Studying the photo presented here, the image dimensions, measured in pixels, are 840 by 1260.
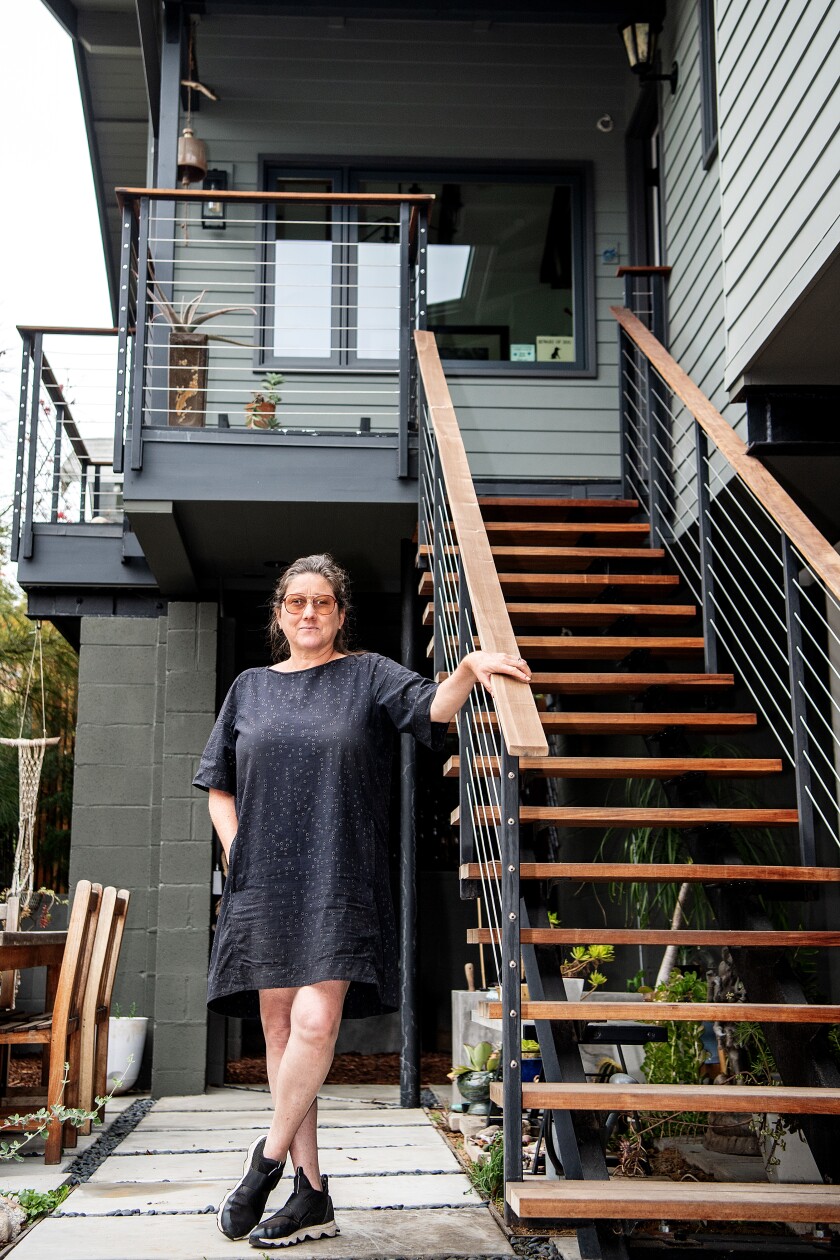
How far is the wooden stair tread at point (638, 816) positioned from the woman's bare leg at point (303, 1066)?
778mm

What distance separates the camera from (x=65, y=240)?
23.9 meters

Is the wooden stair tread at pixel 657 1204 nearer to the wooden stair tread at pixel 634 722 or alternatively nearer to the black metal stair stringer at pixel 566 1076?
the black metal stair stringer at pixel 566 1076

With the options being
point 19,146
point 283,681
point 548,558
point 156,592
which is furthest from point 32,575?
point 19,146

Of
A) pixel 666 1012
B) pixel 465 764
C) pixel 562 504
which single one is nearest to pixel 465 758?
pixel 465 764

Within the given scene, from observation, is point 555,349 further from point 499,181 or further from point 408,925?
point 408,925

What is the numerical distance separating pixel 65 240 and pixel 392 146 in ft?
61.0

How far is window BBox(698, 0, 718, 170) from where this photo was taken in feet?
18.5

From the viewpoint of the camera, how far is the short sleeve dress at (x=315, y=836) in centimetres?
269

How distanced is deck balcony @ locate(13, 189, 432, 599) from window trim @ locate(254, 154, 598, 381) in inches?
4.6

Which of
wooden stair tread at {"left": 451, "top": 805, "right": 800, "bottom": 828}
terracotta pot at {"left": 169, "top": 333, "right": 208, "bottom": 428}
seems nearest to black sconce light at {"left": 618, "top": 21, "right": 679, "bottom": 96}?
terracotta pot at {"left": 169, "top": 333, "right": 208, "bottom": 428}

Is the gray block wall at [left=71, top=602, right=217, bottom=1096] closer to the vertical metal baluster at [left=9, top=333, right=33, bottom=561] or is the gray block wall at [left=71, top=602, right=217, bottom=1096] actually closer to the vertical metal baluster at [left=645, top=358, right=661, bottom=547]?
the vertical metal baluster at [left=9, top=333, right=33, bottom=561]

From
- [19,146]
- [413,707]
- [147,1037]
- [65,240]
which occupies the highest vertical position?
[19,146]

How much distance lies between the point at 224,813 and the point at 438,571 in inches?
57.9

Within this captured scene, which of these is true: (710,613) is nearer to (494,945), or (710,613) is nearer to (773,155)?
(773,155)
